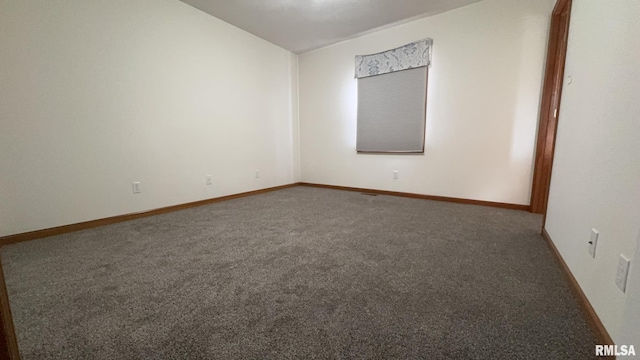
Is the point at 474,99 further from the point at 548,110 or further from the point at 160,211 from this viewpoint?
the point at 160,211

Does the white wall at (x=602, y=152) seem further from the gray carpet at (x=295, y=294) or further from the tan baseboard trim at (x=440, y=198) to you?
the tan baseboard trim at (x=440, y=198)

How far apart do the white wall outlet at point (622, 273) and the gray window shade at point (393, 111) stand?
270cm

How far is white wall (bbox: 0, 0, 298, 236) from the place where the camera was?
1.96m

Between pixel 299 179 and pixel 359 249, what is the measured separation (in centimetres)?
326

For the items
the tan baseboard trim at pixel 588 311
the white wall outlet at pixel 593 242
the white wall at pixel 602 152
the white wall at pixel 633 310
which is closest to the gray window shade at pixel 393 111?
the white wall at pixel 602 152

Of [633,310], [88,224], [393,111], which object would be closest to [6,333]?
[633,310]

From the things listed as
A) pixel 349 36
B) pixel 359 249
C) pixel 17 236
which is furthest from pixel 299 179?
pixel 17 236

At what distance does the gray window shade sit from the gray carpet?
5.52ft

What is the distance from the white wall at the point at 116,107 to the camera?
1961mm

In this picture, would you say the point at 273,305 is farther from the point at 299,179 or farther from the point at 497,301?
the point at 299,179

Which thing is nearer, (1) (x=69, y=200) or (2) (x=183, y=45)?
(1) (x=69, y=200)

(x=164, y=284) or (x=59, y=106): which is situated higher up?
(x=59, y=106)

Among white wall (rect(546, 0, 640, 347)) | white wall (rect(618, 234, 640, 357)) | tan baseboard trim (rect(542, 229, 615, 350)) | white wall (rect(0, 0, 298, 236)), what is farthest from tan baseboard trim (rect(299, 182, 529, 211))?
white wall (rect(618, 234, 640, 357))

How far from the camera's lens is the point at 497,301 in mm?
1168
